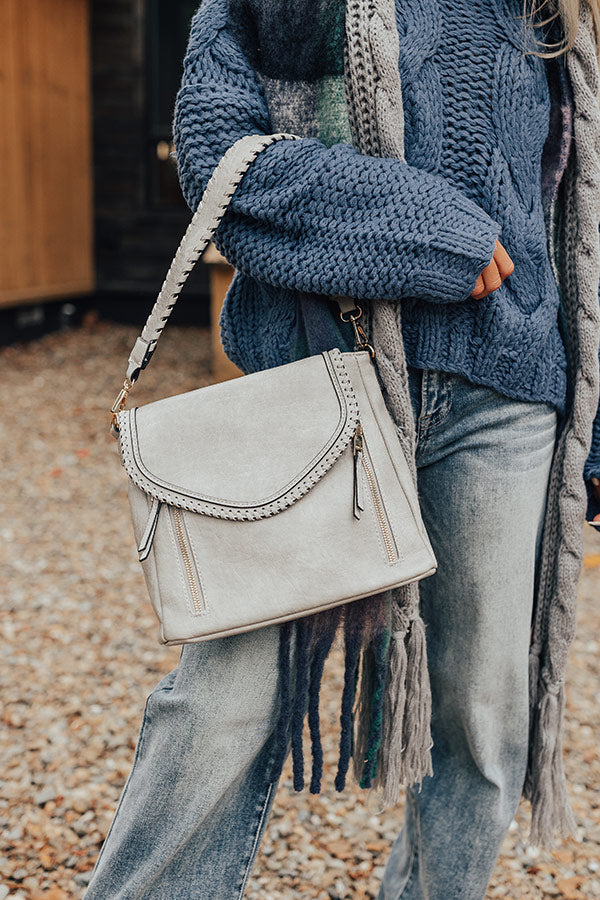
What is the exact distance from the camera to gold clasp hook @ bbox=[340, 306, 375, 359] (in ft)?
3.74

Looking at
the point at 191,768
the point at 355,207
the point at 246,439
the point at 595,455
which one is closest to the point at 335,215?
the point at 355,207

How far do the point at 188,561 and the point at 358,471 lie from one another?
243 millimetres

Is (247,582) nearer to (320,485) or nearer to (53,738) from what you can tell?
(320,485)

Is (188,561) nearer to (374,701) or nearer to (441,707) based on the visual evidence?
(374,701)

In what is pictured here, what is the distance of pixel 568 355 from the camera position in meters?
1.33

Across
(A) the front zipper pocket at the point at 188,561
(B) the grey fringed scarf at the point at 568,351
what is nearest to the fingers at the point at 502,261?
(B) the grey fringed scarf at the point at 568,351

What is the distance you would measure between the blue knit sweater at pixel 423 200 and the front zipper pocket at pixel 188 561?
11.5 inches

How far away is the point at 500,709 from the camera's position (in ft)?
4.36

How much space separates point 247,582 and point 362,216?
1.56 feet

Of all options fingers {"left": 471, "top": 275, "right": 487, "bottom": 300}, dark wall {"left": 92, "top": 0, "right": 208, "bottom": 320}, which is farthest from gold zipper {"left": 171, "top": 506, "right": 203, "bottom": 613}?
dark wall {"left": 92, "top": 0, "right": 208, "bottom": 320}

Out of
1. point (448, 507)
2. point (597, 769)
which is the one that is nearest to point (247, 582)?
point (448, 507)

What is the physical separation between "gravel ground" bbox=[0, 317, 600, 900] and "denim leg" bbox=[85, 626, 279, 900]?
29.2 inches

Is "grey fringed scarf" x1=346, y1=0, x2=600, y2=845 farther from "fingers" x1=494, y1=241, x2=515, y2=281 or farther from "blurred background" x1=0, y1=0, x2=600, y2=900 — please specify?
"blurred background" x1=0, y1=0, x2=600, y2=900

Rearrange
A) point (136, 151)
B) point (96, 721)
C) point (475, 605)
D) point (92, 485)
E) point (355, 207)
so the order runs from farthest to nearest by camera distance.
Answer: point (136, 151) < point (92, 485) < point (96, 721) < point (475, 605) < point (355, 207)
